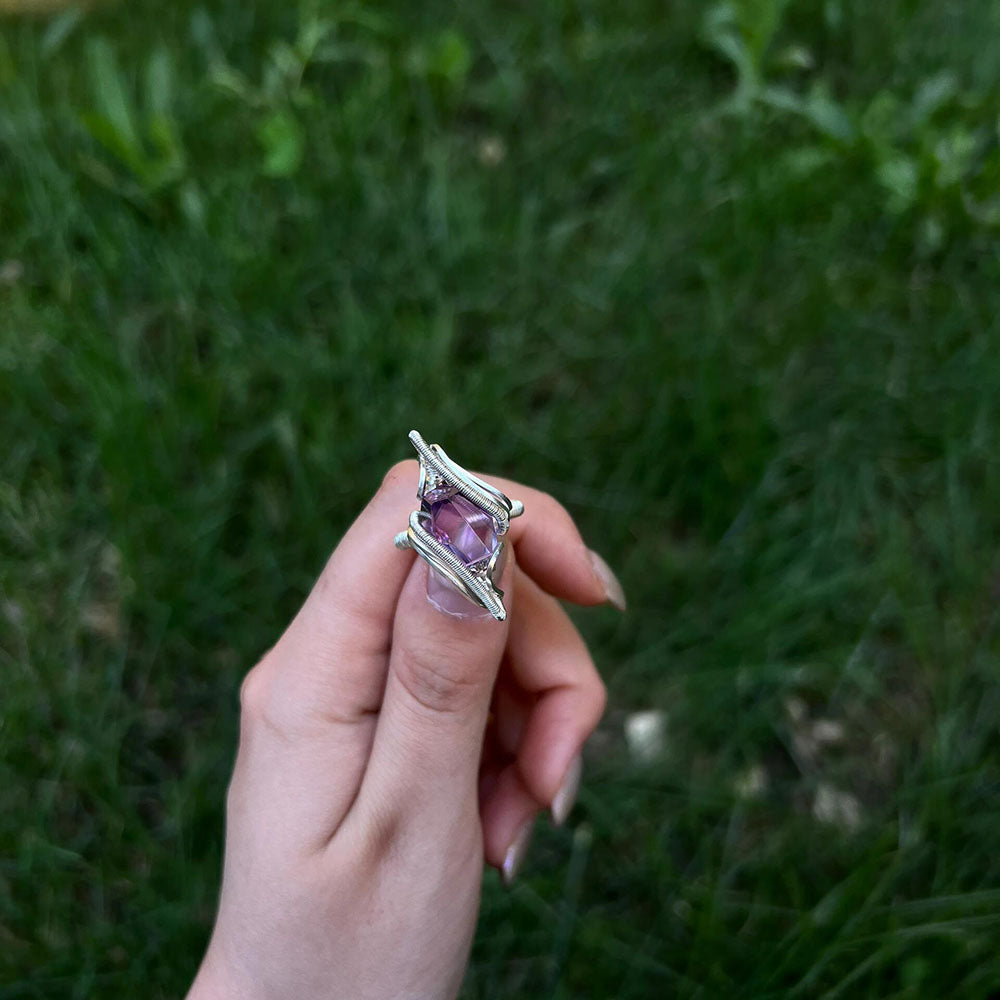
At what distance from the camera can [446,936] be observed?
0.97 metres

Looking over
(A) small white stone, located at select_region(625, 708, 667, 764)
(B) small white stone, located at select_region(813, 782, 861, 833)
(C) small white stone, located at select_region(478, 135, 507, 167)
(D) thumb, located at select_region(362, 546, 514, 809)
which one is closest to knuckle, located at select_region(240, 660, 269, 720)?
(D) thumb, located at select_region(362, 546, 514, 809)

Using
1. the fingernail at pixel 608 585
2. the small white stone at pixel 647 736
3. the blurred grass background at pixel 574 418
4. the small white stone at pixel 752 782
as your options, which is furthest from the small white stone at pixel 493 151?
the small white stone at pixel 752 782

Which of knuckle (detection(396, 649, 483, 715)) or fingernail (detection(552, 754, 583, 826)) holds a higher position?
knuckle (detection(396, 649, 483, 715))

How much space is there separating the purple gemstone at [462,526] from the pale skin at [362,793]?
75 mm

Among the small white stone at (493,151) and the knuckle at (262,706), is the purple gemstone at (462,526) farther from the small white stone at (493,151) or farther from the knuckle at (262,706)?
the small white stone at (493,151)

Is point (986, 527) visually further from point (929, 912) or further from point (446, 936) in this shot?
point (446, 936)

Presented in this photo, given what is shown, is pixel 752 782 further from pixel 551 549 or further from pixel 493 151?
pixel 493 151

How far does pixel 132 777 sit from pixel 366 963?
609mm

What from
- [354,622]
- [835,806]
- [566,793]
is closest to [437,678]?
[354,622]

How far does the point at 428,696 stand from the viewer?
0.89 meters

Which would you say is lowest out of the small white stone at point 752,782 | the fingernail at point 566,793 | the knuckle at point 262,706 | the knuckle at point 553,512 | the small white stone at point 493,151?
the small white stone at point 752,782

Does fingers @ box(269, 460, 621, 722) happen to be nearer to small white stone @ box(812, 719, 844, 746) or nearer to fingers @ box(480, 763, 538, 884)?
fingers @ box(480, 763, 538, 884)

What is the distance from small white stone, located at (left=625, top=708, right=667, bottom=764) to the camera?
1434 mm

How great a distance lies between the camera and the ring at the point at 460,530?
0.81 m
